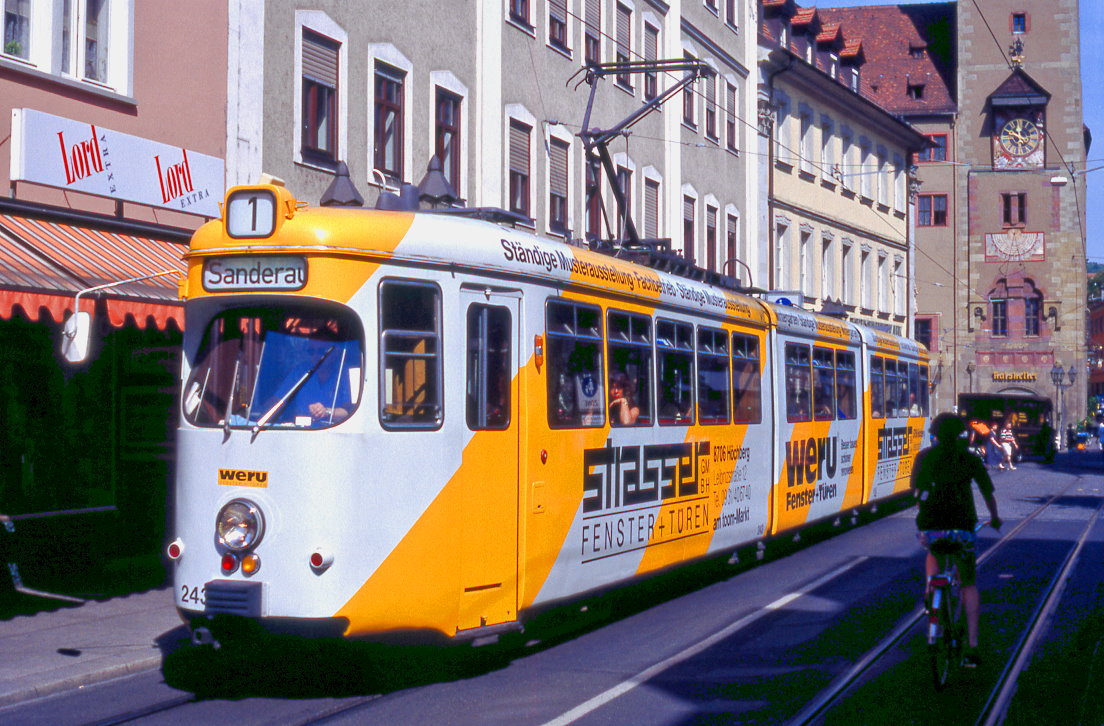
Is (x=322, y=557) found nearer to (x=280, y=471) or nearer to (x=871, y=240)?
(x=280, y=471)

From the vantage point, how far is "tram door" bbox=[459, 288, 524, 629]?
29.0 ft

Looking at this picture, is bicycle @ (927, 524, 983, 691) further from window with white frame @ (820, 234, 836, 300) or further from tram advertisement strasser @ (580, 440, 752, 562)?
window with white frame @ (820, 234, 836, 300)

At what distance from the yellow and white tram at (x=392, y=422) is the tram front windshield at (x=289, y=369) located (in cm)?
1

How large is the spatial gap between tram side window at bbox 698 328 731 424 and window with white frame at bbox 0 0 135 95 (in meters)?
6.28

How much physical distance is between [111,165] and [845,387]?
32.4ft

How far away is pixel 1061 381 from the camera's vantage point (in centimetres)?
6047

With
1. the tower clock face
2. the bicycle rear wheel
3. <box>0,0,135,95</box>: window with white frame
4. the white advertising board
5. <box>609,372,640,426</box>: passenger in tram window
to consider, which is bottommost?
the bicycle rear wheel

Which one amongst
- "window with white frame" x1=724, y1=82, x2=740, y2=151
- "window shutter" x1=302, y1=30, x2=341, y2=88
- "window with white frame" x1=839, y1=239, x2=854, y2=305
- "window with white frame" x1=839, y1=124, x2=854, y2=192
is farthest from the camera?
"window with white frame" x1=839, y1=124, x2=854, y2=192

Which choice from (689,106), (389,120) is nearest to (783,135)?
(689,106)

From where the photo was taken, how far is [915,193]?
51.9 m

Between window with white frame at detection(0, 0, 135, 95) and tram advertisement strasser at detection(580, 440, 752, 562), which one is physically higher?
window with white frame at detection(0, 0, 135, 95)

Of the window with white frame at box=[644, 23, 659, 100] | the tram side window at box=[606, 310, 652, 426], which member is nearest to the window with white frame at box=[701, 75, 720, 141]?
the window with white frame at box=[644, 23, 659, 100]

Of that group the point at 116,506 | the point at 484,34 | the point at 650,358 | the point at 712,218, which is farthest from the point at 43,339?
the point at 712,218

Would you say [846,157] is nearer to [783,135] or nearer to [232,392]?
[783,135]
